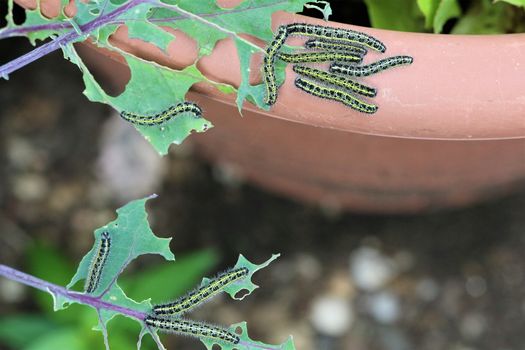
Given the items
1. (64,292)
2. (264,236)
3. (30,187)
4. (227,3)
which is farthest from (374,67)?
(30,187)

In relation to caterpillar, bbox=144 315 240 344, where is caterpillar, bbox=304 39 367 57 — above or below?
above

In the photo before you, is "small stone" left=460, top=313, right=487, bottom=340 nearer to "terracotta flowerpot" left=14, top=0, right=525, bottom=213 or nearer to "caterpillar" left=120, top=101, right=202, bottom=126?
"terracotta flowerpot" left=14, top=0, right=525, bottom=213

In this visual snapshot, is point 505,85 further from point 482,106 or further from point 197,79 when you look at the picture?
point 197,79

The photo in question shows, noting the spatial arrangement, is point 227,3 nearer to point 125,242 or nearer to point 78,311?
point 125,242

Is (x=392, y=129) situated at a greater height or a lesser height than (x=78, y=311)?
greater

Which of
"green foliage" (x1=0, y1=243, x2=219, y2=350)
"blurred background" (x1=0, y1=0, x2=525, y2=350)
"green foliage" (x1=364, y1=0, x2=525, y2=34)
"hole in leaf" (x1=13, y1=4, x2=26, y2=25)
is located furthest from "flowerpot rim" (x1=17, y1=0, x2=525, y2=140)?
"blurred background" (x1=0, y1=0, x2=525, y2=350)

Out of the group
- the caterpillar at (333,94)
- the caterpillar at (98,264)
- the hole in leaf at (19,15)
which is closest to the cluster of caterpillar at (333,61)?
the caterpillar at (333,94)

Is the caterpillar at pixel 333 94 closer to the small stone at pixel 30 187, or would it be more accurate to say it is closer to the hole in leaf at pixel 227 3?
the hole in leaf at pixel 227 3

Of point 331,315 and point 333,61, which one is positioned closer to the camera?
point 333,61
